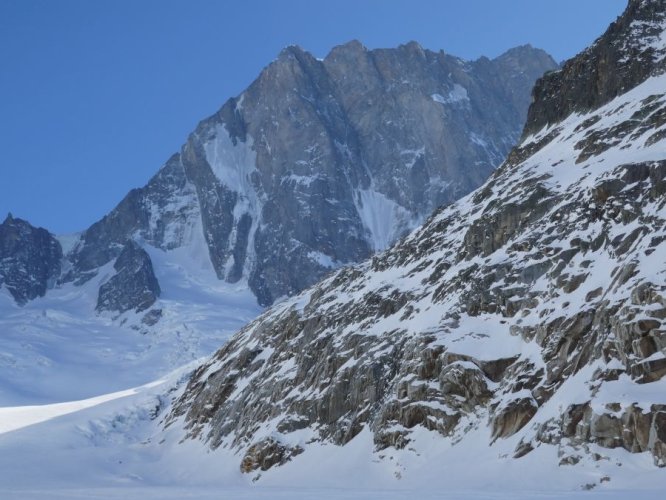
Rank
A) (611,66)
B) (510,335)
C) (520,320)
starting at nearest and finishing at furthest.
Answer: (510,335) < (520,320) < (611,66)

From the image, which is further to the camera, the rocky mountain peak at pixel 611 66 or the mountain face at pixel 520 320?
the rocky mountain peak at pixel 611 66

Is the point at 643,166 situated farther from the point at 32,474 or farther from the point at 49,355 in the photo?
the point at 49,355

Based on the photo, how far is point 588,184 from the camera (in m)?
54.7

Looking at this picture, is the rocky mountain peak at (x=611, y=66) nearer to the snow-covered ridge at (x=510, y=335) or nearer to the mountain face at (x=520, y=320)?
the mountain face at (x=520, y=320)

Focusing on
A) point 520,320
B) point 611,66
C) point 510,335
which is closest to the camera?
point 510,335

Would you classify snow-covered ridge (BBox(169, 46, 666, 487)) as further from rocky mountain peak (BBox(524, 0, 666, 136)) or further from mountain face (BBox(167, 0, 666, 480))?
rocky mountain peak (BBox(524, 0, 666, 136))

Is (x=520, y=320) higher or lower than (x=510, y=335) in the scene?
higher

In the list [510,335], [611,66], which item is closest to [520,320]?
[510,335]

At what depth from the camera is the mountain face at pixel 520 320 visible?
3759 cm

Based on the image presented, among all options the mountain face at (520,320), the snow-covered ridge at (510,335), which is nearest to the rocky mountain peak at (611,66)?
the mountain face at (520,320)

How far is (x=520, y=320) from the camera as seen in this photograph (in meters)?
48.3

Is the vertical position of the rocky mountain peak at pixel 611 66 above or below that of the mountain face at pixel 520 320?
above

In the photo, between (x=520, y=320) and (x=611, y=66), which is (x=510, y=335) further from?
(x=611, y=66)

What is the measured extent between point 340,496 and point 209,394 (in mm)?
49527
